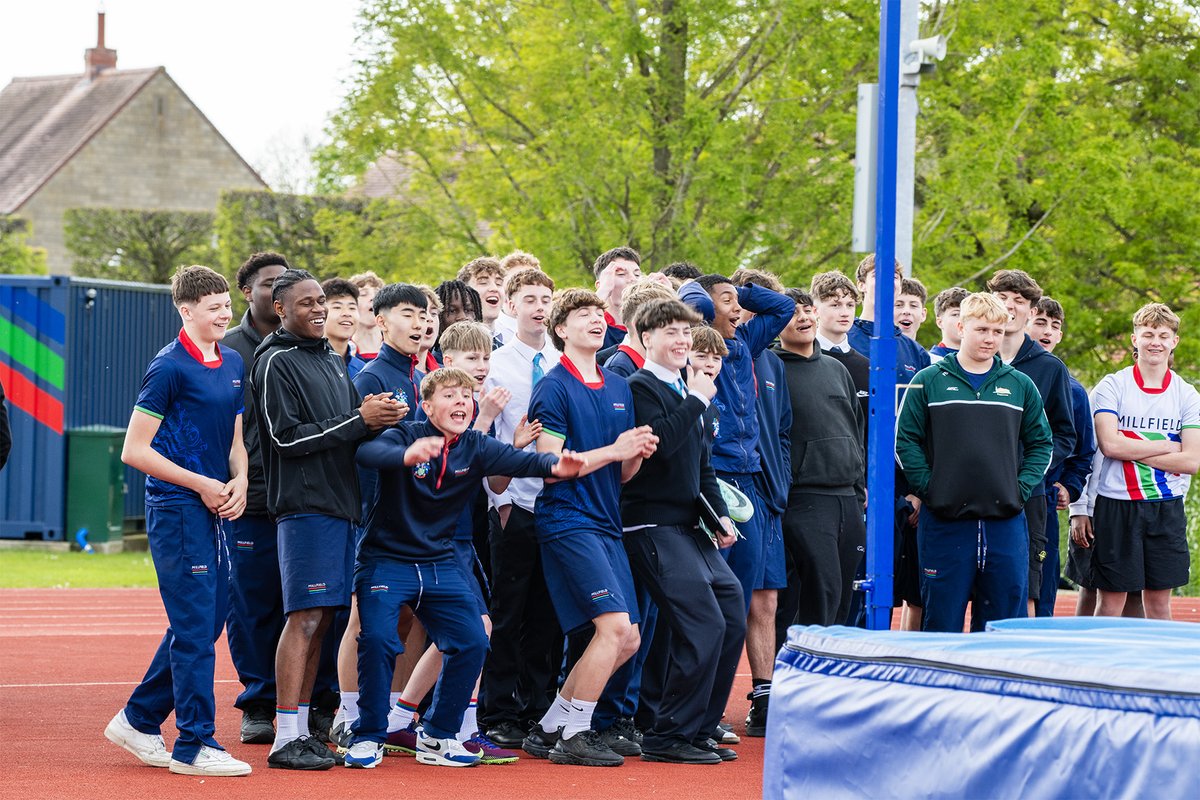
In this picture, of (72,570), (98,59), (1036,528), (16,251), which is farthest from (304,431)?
(98,59)

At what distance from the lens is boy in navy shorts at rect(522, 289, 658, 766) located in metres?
6.84

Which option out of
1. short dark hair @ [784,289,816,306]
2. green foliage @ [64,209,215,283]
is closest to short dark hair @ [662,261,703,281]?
short dark hair @ [784,289,816,306]

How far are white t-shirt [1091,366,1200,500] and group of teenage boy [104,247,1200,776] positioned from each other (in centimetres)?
56

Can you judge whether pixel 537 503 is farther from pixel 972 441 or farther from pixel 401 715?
pixel 972 441

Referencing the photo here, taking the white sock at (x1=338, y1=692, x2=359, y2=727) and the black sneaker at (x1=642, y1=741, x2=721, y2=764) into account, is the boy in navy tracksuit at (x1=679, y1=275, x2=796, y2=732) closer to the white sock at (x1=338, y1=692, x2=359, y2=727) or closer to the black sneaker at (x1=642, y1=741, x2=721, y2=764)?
the black sneaker at (x1=642, y1=741, x2=721, y2=764)

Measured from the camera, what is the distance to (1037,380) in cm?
884

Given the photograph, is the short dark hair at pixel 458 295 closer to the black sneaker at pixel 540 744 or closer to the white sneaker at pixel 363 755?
the black sneaker at pixel 540 744

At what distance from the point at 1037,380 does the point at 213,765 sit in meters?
4.81

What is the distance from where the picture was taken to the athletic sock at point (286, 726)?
6.69 meters

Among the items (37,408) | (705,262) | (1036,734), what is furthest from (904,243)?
(37,408)

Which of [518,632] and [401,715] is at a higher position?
[518,632]

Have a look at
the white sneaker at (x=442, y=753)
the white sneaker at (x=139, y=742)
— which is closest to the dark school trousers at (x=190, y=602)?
the white sneaker at (x=139, y=742)

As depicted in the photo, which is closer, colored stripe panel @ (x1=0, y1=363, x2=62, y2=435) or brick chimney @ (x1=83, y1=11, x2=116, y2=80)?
colored stripe panel @ (x1=0, y1=363, x2=62, y2=435)

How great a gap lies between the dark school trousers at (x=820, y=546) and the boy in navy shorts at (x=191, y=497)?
2.85 metres
